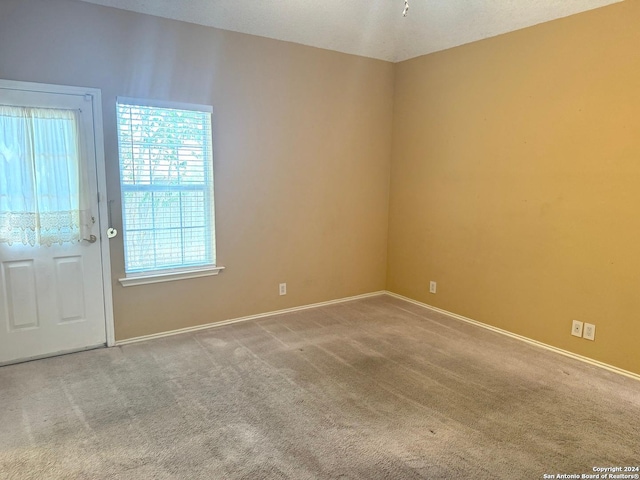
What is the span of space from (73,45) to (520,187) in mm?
3714

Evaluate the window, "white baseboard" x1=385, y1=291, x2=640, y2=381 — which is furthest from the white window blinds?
"white baseboard" x1=385, y1=291, x2=640, y2=381

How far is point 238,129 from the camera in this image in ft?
12.3

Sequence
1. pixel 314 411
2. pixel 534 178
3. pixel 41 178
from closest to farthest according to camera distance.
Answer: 1. pixel 314 411
2. pixel 41 178
3. pixel 534 178

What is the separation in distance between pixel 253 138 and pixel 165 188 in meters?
0.94

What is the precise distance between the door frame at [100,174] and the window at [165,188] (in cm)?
14

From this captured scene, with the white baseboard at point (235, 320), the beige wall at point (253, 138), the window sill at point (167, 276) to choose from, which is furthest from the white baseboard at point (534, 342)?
the window sill at point (167, 276)

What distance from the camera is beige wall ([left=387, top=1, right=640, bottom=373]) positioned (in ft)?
9.61

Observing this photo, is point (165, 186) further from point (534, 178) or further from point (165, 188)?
point (534, 178)

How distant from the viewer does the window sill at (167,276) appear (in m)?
3.38

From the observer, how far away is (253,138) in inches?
151

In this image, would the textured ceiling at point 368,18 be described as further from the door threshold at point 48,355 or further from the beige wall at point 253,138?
the door threshold at point 48,355

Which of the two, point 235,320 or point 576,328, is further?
point 235,320

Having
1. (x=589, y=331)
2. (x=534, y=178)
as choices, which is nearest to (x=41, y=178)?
(x=534, y=178)

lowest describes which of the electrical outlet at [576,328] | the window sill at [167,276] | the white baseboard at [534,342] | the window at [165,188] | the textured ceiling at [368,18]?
the white baseboard at [534,342]
